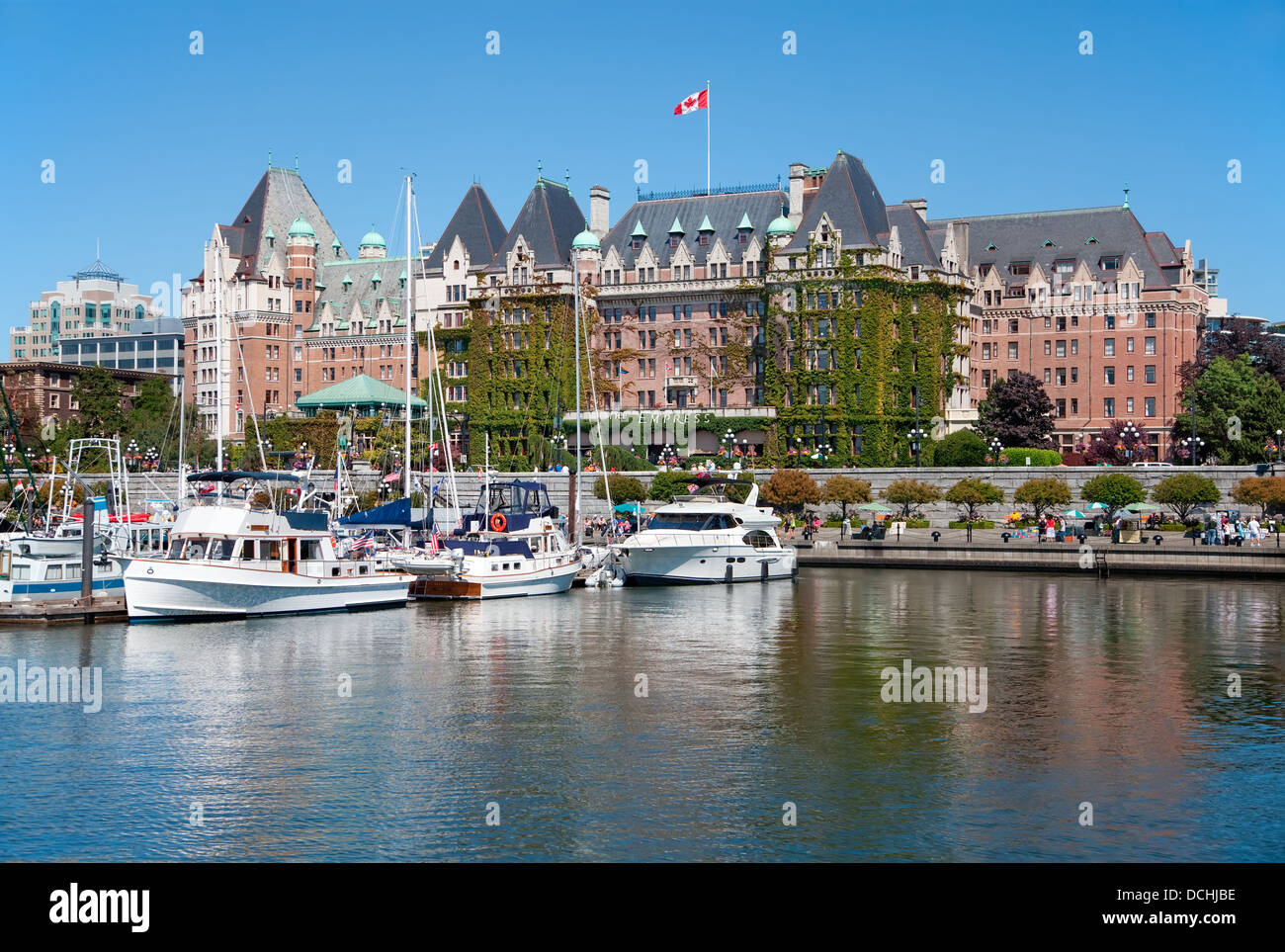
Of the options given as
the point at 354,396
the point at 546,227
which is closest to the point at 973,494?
the point at 546,227

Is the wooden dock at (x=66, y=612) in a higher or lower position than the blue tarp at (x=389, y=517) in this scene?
lower

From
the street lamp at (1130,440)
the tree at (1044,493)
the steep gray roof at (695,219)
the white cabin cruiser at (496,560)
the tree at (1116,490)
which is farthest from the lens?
the steep gray roof at (695,219)

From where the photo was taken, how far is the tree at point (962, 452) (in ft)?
361

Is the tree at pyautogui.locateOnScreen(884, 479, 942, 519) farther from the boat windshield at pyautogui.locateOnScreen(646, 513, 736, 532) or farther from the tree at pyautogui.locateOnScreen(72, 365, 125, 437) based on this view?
the tree at pyautogui.locateOnScreen(72, 365, 125, 437)

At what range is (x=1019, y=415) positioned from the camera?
124 meters

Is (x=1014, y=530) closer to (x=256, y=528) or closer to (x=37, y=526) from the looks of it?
A: (x=256, y=528)

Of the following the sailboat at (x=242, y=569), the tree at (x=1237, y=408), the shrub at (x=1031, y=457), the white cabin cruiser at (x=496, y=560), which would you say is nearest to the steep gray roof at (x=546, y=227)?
→ the shrub at (x=1031, y=457)

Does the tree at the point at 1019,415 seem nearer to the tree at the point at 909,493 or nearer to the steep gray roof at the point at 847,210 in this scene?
the steep gray roof at the point at 847,210

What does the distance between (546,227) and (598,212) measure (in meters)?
6.24

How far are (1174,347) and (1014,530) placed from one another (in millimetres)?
46158

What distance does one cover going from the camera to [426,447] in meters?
126

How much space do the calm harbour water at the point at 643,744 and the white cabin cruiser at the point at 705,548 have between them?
17171 mm
